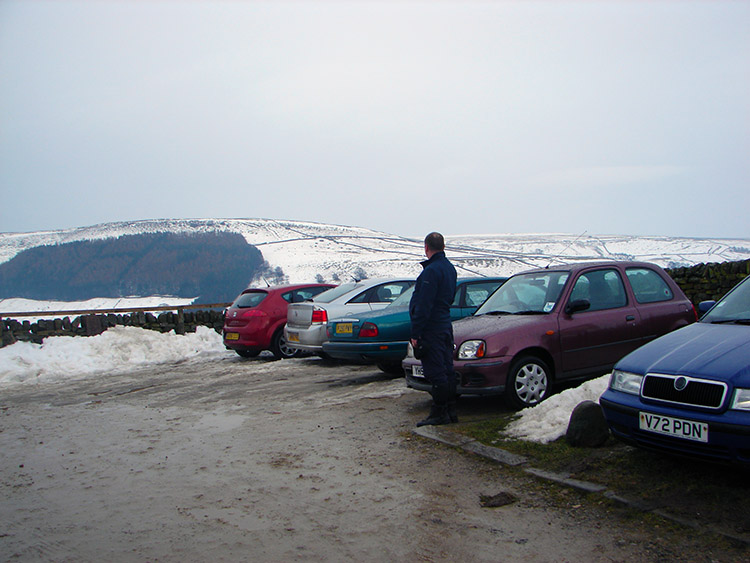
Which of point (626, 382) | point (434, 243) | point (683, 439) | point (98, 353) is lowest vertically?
point (98, 353)

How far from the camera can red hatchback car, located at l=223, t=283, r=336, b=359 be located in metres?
13.2

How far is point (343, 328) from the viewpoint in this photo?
33.2 ft

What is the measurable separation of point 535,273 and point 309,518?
199 inches

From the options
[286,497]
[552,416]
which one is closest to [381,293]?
[552,416]

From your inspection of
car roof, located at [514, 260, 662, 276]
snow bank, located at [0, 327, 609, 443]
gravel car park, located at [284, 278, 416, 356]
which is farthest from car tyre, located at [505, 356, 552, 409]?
snow bank, located at [0, 327, 609, 443]

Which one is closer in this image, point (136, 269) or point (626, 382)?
point (626, 382)

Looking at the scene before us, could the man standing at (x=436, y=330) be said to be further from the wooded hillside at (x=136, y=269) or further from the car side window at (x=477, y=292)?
the wooded hillside at (x=136, y=269)

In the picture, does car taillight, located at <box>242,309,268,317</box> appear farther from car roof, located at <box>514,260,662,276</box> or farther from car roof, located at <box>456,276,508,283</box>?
car roof, located at <box>514,260,662,276</box>

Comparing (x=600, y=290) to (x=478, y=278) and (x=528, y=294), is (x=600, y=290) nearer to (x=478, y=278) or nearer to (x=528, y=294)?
(x=528, y=294)

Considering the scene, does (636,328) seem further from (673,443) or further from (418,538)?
(418,538)

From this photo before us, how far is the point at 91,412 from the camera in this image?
831cm

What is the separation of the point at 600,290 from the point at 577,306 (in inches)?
29.6

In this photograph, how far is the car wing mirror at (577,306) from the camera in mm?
7051

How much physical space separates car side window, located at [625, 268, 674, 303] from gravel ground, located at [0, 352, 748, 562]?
107 inches
